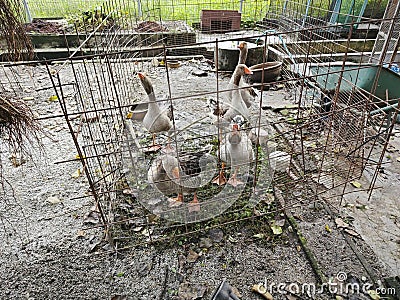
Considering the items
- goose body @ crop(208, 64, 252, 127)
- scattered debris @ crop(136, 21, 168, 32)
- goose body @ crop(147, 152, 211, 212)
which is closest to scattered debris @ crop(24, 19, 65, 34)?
scattered debris @ crop(136, 21, 168, 32)

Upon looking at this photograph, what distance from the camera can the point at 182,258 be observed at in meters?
2.25

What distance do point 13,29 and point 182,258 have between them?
1959 mm

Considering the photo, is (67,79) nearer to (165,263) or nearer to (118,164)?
(118,164)

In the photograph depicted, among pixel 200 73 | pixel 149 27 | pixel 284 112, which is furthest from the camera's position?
pixel 149 27

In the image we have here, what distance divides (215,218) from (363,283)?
119 centimetres

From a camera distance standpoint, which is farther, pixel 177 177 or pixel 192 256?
pixel 177 177

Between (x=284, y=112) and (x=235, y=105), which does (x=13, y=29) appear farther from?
(x=284, y=112)

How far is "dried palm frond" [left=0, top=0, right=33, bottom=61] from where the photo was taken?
67.0 inches

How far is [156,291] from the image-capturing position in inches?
80.7

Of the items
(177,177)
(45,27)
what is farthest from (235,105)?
(45,27)

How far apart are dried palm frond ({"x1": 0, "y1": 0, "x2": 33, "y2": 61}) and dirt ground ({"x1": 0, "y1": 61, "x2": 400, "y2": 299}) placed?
1.03 ft

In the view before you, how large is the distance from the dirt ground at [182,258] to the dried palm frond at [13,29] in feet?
1.03

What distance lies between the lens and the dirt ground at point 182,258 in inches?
81.5

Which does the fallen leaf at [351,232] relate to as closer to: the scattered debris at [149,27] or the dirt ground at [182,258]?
the dirt ground at [182,258]
